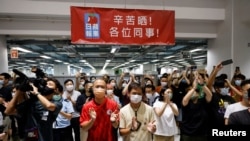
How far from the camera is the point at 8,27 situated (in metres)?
5.82

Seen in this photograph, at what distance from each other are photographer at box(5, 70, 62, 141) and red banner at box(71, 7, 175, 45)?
2.35 metres

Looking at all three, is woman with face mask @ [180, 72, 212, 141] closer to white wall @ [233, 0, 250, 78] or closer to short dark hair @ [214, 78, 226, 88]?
short dark hair @ [214, 78, 226, 88]

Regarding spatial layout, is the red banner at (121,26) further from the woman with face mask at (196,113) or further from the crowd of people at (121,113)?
the woman with face mask at (196,113)

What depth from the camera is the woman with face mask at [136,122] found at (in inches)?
98.0

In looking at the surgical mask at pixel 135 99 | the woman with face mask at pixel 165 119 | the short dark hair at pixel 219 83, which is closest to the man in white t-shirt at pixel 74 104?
the woman with face mask at pixel 165 119

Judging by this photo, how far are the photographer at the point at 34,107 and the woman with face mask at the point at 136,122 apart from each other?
0.76 m

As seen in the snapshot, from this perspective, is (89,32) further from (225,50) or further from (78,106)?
(225,50)

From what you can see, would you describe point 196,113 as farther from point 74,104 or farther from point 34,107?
point 74,104

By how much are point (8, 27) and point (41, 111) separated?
413 cm

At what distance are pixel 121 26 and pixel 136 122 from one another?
283 cm

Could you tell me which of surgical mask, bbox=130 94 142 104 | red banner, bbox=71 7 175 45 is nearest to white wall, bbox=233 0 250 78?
red banner, bbox=71 7 175 45

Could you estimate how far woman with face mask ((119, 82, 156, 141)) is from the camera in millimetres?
2490

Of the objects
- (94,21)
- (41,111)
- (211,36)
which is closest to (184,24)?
(211,36)

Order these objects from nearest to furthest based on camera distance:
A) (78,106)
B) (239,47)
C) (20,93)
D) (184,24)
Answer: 1. (20,93)
2. (78,106)
3. (239,47)
4. (184,24)
